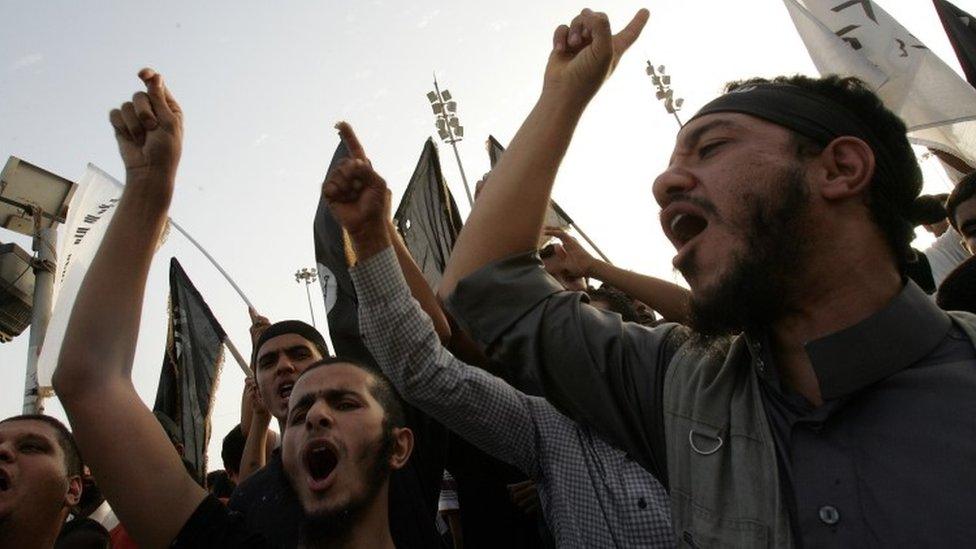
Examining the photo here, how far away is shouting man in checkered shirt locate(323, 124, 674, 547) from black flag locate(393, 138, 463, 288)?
2.66m

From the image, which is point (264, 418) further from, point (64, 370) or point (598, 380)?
point (598, 380)

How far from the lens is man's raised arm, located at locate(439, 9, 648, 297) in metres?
1.71

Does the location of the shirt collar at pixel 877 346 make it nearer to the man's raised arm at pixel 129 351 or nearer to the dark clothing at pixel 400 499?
the man's raised arm at pixel 129 351

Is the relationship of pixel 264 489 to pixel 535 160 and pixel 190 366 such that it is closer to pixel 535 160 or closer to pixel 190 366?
pixel 535 160

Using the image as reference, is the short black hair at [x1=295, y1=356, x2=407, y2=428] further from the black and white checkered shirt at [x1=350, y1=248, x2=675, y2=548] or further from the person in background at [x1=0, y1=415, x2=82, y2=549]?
the person in background at [x1=0, y1=415, x2=82, y2=549]

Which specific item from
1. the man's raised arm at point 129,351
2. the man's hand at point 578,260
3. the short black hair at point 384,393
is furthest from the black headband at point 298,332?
the man's raised arm at point 129,351

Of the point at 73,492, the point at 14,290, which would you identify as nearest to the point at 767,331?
the point at 73,492

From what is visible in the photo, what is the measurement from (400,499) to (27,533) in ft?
4.54

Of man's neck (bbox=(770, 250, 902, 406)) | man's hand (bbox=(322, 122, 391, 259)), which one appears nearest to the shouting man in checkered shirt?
man's hand (bbox=(322, 122, 391, 259))

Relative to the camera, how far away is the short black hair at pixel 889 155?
151 centimetres

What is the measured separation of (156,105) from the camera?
7.21 ft

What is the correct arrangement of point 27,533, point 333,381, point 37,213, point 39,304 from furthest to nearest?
point 37,213 < point 39,304 < point 333,381 < point 27,533

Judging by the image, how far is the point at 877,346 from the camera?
1.26 metres

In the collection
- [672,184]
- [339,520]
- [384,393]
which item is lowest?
[339,520]
